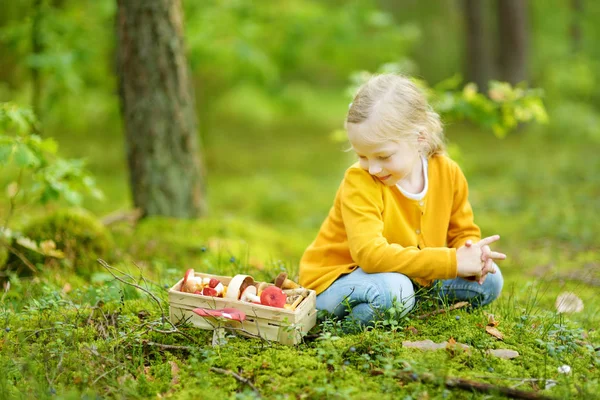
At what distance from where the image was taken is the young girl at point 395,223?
111 inches

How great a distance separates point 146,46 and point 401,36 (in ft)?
15.5

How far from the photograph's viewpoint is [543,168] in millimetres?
8773

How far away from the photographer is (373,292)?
9.28ft

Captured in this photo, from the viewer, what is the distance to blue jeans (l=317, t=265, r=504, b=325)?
9.27ft

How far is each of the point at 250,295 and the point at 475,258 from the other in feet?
3.57

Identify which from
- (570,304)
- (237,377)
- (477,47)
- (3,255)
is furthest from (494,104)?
(477,47)

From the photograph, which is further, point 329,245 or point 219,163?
point 219,163

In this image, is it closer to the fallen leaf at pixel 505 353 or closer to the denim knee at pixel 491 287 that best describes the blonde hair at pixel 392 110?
the denim knee at pixel 491 287

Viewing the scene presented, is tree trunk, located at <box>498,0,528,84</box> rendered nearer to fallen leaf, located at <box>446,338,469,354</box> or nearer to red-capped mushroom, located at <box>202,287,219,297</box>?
fallen leaf, located at <box>446,338,469,354</box>

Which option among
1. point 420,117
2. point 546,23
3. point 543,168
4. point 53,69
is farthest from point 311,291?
point 546,23

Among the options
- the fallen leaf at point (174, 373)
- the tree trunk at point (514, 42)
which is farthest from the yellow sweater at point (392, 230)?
the tree trunk at point (514, 42)

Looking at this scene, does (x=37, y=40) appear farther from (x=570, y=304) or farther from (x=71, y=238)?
(x=570, y=304)

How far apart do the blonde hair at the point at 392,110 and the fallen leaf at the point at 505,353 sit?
1.07m

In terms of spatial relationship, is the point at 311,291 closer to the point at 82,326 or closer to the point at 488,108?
the point at 82,326
